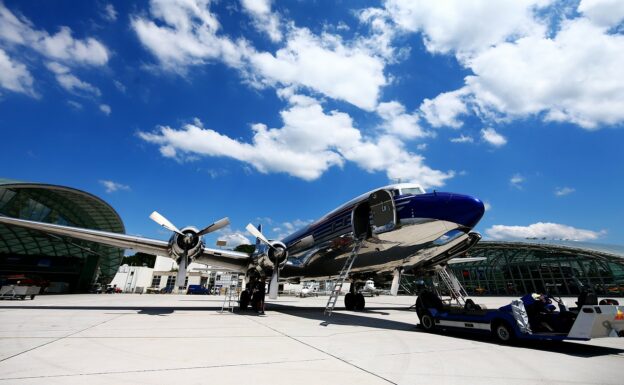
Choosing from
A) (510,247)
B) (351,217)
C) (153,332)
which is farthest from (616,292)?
(153,332)

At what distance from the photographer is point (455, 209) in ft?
31.3

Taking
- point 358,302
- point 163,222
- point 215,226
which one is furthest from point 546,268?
point 163,222

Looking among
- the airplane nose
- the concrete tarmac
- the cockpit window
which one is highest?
the cockpit window

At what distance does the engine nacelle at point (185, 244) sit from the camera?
14.1m

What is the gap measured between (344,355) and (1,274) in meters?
54.0

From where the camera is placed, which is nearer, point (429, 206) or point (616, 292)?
point (429, 206)

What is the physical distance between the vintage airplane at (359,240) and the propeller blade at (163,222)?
4cm

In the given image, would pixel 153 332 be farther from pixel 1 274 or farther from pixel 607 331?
pixel 1 274

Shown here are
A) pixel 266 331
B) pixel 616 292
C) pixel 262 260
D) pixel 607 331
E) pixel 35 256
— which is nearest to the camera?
pixel 607 331

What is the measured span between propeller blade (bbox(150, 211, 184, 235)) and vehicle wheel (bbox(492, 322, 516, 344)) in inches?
494

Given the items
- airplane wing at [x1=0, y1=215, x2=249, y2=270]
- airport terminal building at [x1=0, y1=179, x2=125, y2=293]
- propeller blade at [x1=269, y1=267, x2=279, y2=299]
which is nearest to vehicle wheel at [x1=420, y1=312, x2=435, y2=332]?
propeller blade at [x1=269, y1=267, x2=279, y2=299]

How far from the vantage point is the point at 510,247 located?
40938 mm

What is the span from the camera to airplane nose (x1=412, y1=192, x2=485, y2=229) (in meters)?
9.49

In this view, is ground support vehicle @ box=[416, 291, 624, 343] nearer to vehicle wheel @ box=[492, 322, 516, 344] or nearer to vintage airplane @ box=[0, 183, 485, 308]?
vehicle wheel @ box=[492, 322, 516, 344]
